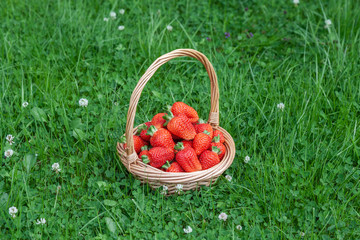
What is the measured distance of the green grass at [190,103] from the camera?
2393mm

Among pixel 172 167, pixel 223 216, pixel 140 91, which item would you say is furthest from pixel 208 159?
pixel 140 91

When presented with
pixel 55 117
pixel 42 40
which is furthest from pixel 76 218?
pixel 42 40

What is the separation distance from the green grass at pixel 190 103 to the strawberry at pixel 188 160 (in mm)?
167

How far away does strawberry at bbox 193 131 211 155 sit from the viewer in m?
2.51

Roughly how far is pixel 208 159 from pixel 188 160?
0.13m

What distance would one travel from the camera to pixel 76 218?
243cm

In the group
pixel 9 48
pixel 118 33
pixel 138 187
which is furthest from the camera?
pixel 118 33

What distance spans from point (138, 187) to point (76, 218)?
15.1 inches

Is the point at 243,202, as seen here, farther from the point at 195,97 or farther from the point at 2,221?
the point at 2,221

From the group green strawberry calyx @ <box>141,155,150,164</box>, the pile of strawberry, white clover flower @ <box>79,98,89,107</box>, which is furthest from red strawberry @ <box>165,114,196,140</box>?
white clover flower @ <box>79,98,89,107</box>

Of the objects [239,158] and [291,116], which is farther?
[291,116]

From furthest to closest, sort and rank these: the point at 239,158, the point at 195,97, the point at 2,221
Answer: the point at 195,97
the point at 239,158
the point at 2,221

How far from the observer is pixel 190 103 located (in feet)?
10.5

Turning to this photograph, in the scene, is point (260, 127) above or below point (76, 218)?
above
